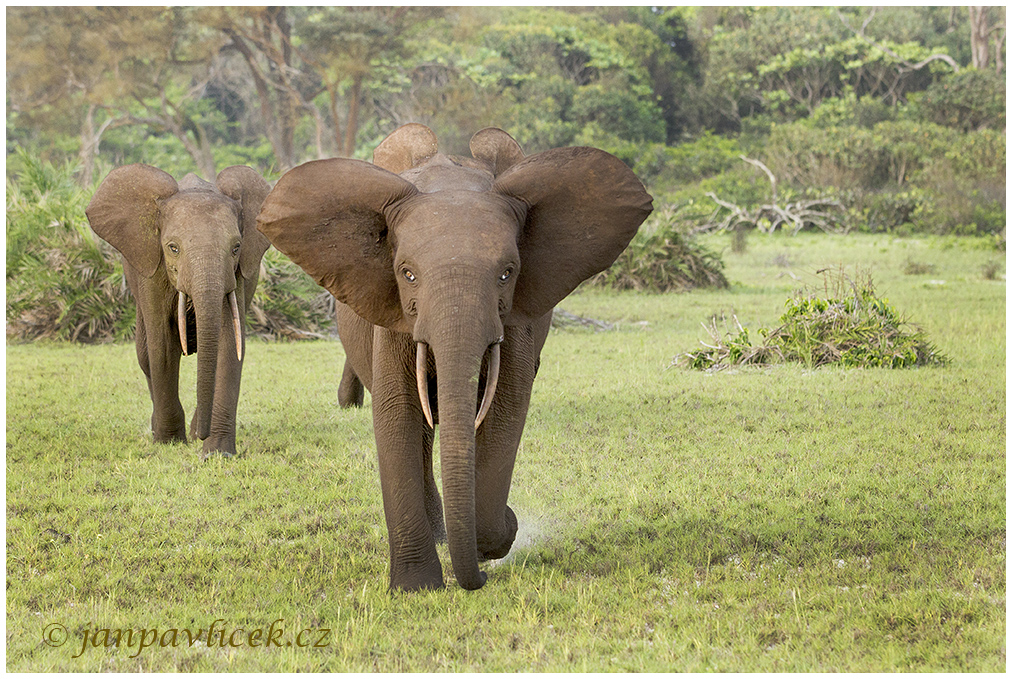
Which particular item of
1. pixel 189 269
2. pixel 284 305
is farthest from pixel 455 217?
pixel 284 305

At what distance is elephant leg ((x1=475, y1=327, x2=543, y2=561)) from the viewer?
16.5ft

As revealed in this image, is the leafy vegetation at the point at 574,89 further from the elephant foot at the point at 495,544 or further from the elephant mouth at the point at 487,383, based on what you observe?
the elephant mouth at the point at 487,383

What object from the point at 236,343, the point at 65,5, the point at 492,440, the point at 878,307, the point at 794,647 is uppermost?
the point at 492,440

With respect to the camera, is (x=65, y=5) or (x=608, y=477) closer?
(x=608, y=477)

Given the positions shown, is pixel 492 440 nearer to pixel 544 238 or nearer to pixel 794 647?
pixel 544 238

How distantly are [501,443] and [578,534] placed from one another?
1.28 metres

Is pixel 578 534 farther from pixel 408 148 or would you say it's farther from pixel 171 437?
pixel 171 437

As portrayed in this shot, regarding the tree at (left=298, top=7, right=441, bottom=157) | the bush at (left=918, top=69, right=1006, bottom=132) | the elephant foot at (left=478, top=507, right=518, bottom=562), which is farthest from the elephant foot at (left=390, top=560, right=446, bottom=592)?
the bush at (left=918, top=69, right=1006, bottom=132)

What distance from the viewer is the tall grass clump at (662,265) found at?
1908 centimetres

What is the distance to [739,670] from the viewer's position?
4.37 m

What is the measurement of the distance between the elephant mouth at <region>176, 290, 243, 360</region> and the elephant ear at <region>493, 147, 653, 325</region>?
3.51 meters

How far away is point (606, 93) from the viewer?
144 feet

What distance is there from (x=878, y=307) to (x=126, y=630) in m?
8.43

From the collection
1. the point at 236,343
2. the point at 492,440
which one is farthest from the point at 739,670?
the point at 236,343
